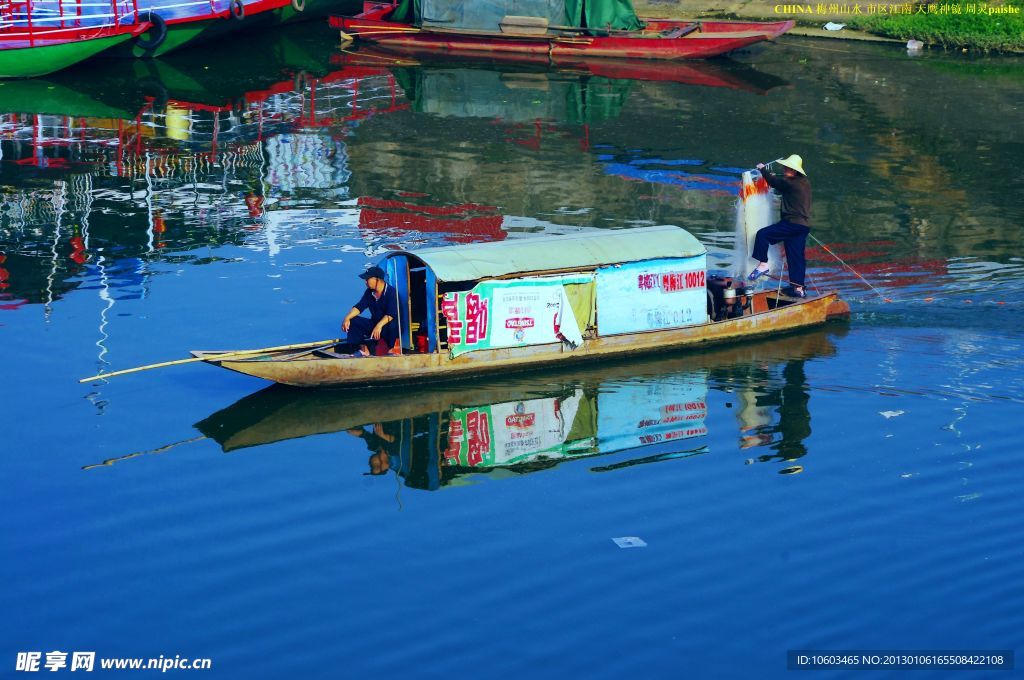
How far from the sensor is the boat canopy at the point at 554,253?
17.6 meters

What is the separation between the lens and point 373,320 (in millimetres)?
17797

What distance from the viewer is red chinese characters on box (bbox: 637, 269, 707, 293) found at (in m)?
18.8

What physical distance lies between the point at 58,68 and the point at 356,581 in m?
24.3

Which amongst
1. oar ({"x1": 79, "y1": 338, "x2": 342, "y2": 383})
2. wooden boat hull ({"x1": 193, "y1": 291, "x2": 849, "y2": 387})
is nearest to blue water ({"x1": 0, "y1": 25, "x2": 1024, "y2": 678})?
wooden boat hull ({"x1": 193, "y1": 291, "x2": 849, "y2": 387})

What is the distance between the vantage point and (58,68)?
33.4 metres

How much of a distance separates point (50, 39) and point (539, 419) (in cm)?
2115

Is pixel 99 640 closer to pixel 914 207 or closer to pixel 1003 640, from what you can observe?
pixel 1003 640

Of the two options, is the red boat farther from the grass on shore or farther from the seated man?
the seated man

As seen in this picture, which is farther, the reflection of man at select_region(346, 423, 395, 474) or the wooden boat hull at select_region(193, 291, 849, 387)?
the wooden boat hull at select_region(193, 291, 849, 387)

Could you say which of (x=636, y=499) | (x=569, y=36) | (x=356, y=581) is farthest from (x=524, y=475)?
(x=569, y=36)

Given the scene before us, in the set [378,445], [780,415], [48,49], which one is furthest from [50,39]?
[780,415]

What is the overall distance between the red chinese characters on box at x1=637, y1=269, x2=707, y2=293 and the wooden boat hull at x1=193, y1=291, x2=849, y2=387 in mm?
590

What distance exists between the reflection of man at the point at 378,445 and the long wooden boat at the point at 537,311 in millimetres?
919

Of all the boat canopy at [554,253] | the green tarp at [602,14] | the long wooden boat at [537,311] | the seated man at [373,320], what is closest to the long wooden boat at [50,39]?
the green tarp at [602,14]
